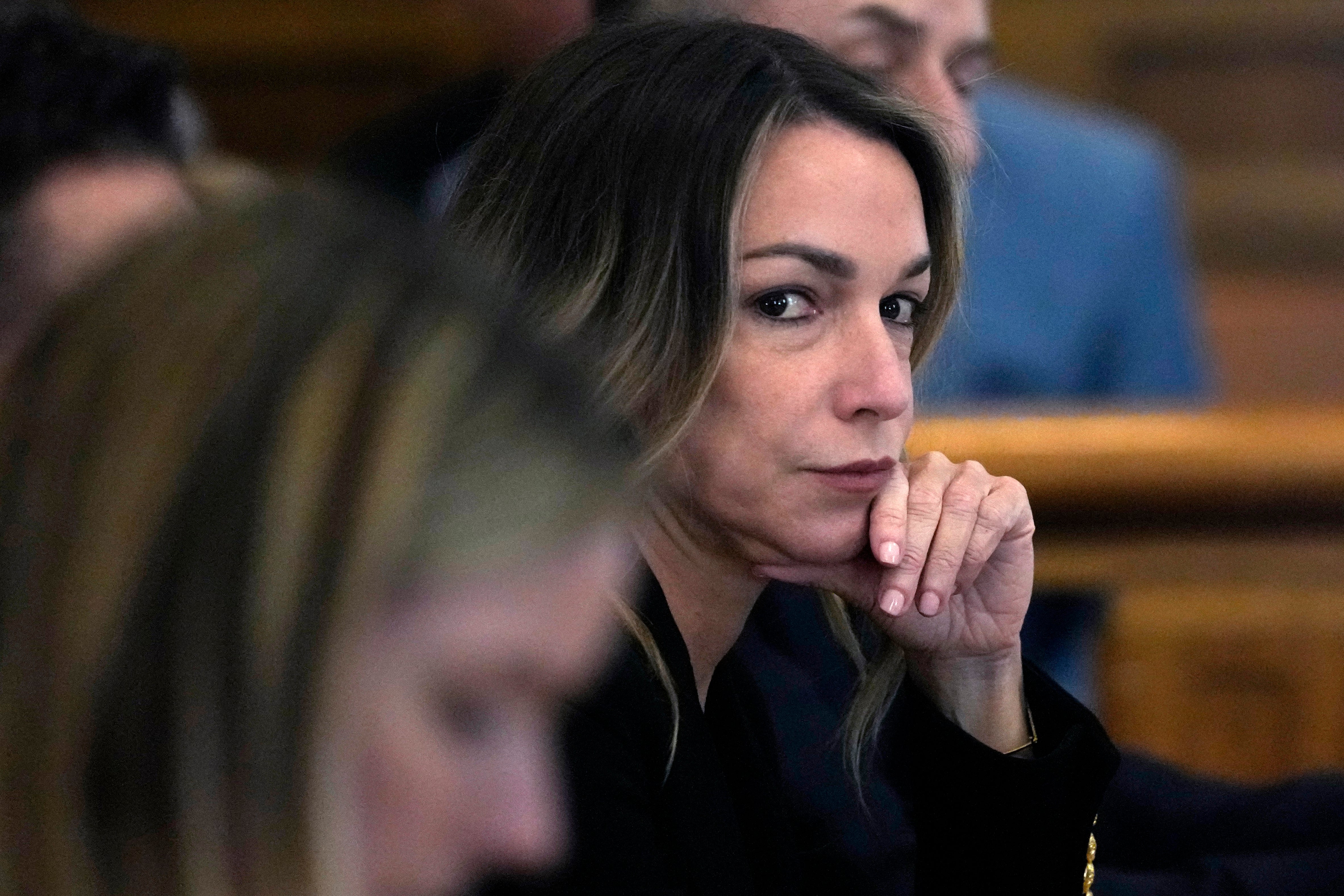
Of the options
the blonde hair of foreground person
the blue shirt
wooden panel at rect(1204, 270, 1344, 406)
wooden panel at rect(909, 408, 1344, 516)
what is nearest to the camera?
the blonde hair of foreground person

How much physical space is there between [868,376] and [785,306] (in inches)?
2.5

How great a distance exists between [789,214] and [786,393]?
0.34 ft

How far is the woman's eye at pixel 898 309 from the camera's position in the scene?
1103 mm

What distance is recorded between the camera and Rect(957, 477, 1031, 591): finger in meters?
1.17

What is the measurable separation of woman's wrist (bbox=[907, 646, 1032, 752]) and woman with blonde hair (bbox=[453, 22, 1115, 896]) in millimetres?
35

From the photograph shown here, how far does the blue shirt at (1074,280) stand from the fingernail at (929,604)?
3.33 feet

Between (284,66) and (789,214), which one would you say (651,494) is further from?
(284,66)

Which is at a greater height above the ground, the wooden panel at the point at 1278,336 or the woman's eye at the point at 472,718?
the wooden panel at the point at 1278,336

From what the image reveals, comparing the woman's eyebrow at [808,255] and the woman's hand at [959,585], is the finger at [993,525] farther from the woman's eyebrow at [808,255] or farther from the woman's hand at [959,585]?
the woman's eyebrow at [808,255]

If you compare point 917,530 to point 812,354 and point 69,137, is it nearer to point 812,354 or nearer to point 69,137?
point 812,354

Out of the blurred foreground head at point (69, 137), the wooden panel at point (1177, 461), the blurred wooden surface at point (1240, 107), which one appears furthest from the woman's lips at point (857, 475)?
the blurred wooden surface at point (1240, 107)

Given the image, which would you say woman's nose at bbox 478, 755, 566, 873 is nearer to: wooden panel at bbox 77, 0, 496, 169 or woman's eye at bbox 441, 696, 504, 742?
woman's eye at bbox 441, 696, 504, 742

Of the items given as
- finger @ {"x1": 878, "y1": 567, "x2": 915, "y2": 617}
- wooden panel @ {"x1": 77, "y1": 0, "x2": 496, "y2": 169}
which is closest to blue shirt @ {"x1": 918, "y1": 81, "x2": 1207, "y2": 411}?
finger @ {"x1": 878, "y1": 567, "x2": 915, "y2": 617}

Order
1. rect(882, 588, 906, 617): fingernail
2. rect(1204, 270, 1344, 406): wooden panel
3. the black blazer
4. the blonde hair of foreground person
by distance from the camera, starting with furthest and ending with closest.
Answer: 1. rect(1204, 270, 1344, 406): wooden panel
2. rect(882, 588, 906, 617): fingernail
3. the black blazer
4. the blonde hair of foreground person
